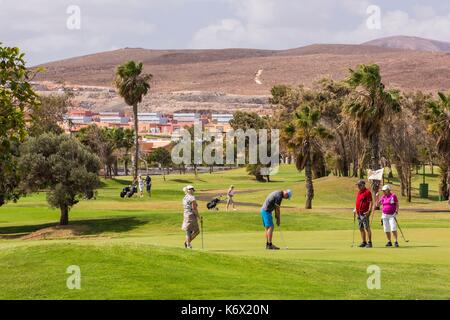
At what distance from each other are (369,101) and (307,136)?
7704mm

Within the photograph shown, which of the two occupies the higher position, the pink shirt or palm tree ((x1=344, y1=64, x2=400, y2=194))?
palm tree ((x1=344, y1=64, x2=400, y2=194))

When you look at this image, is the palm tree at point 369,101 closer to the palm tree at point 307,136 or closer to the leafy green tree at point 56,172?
the palm tree at point 307,136

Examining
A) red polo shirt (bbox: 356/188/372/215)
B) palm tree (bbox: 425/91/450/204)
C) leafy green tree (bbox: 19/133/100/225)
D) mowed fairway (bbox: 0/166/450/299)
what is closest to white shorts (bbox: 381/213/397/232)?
mowed fairway (bbox: 0/166/450/299)

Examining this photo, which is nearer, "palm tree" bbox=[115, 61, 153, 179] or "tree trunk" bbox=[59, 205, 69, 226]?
"tree trunk" bbox=[59, 205, 69, 226]

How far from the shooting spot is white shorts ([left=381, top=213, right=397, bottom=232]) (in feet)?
88.8

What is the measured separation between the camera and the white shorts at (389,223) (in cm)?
2708

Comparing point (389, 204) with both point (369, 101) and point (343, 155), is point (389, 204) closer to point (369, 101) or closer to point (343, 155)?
A: point (369, 101)

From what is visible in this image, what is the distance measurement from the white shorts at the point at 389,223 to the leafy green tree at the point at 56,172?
→ 27.4 metres

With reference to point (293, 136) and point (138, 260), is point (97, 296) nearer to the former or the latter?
point (138, 260)

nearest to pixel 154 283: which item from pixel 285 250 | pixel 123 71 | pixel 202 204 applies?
pixel 285 250

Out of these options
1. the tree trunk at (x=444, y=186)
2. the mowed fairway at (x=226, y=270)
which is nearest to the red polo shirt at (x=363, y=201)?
the mowed fairway at (x=226, y=270)

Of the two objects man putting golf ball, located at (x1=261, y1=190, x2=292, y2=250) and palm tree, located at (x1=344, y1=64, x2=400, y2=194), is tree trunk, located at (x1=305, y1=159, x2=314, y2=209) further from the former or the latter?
man putting golf ball, located at (x1=261, y1=190, x2=292, y2=250)

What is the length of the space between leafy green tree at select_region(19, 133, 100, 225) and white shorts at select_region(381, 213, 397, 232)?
2740 cm

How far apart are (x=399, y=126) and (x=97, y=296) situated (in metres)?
69.5
